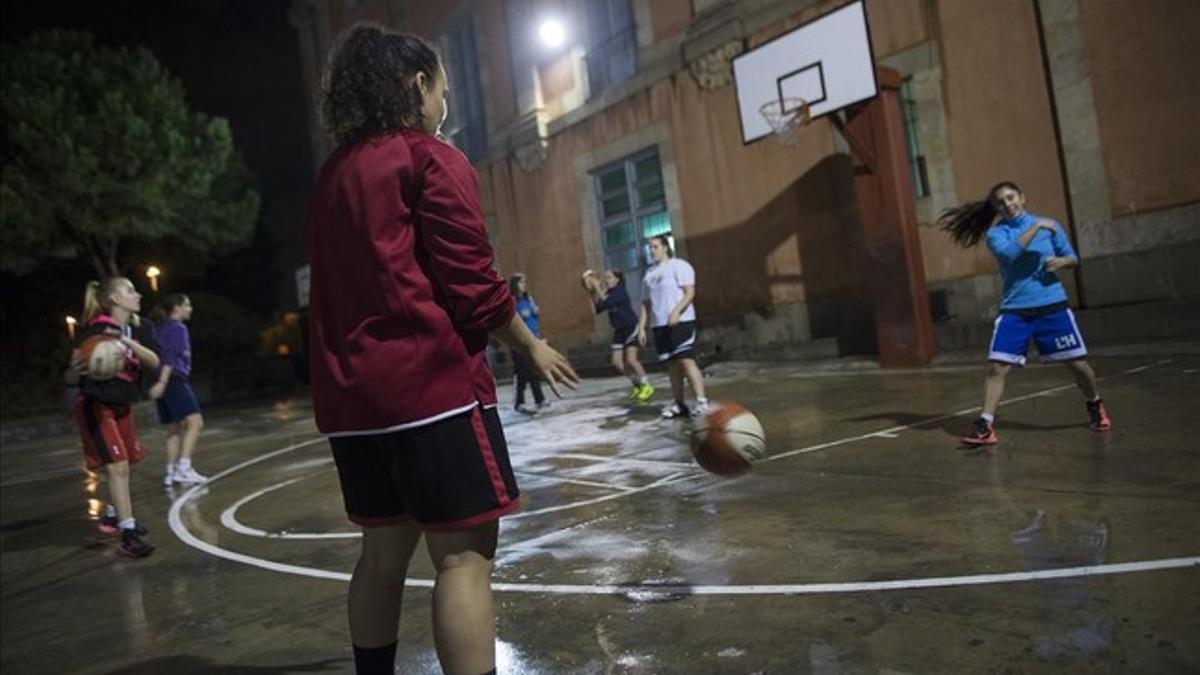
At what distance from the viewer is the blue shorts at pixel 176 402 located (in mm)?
8562

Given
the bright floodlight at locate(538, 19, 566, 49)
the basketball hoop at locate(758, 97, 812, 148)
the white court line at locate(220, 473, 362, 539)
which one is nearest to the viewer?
the white court line at locate(220, 473, 362, 539)

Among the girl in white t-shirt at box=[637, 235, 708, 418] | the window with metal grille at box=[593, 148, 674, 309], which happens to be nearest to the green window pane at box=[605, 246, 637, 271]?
the window with metal grille at box=[593, 148, 674, 309]

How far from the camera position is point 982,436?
5555 millimetres

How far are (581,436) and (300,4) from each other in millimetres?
26586

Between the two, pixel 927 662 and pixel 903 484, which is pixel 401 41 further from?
pixel 903 484

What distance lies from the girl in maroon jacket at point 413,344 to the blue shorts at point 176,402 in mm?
7180

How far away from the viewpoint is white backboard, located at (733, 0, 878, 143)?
1103 centimetres

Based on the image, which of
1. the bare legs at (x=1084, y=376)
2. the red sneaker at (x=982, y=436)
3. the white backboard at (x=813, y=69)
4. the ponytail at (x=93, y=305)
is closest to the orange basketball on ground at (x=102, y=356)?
the ponytail at (x=93, y=305)

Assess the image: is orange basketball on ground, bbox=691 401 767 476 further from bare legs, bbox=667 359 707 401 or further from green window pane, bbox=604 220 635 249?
green window pane, bbox=604 220 635 249

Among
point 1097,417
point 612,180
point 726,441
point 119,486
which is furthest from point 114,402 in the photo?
point 612,180

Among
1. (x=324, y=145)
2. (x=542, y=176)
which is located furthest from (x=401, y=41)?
(x=324, y=145)

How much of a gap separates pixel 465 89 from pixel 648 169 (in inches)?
315

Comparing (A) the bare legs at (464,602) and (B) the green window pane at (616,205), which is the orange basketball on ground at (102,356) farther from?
(B) the green window pane at (616,205)

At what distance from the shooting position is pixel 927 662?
2.55 metres
